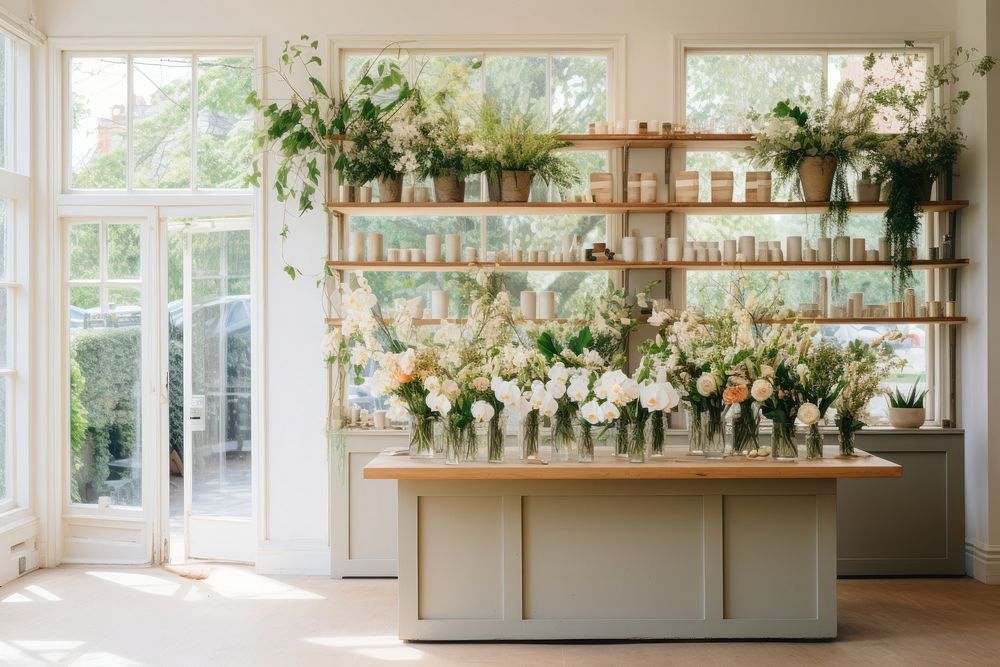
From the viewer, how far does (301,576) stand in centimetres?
555

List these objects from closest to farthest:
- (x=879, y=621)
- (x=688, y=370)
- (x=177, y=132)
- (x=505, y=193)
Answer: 1. (x=688, y=370)
2. (x=879, y=621)
3. (x=505, y=193)
4. (x=177, y=132)

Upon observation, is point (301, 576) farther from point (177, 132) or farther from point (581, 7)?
point (581, 7)

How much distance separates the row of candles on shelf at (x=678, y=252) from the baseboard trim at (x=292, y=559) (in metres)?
1.80

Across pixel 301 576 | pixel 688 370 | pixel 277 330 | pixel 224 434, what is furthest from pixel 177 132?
pixel 688 370

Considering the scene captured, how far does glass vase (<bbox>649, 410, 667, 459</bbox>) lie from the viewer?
4.19 m

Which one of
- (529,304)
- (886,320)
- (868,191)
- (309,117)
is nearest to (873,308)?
(886,320)

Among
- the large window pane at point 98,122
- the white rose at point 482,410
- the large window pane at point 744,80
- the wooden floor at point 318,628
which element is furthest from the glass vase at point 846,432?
the large window pane at point 98,122

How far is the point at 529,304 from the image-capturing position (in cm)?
552

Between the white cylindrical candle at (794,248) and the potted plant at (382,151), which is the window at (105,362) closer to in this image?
the potted plant at (382,151)

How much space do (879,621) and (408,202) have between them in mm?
3428

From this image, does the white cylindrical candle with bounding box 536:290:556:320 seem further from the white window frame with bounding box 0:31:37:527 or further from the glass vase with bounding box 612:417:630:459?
Result: the white window frame with bounding box 0:31:37:527

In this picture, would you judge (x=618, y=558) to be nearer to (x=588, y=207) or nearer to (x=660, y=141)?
(x=588, y=207)

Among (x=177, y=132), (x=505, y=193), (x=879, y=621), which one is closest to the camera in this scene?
(x=879, y=621)

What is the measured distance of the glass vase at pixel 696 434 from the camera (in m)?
4.30
